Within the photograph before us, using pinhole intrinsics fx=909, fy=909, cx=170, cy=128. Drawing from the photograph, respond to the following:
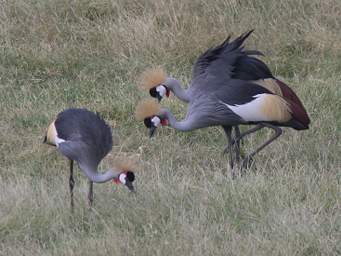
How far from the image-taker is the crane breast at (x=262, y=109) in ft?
19.0

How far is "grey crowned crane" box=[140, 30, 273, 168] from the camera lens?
19.5 feet

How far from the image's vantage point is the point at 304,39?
7957mm

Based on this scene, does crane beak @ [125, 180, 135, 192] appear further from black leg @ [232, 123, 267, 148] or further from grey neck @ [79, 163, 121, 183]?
black leg @ [232, 123, 267, 148]

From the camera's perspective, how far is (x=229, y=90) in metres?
5.84

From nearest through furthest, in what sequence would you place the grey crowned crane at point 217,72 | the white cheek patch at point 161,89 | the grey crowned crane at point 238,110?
the grey crowned crane at point 238,110 < the grey crowned crane at point 217,72 < the white cheek patch at point 161,89

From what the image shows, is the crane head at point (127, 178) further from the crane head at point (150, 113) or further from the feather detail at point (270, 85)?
the feather detail at point (270, 85)

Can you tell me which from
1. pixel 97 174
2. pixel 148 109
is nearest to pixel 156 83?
pixel 148 109

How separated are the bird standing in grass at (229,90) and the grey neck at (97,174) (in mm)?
857

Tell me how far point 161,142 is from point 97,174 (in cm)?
146

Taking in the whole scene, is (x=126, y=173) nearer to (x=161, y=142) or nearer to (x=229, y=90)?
(x=229, y=90)

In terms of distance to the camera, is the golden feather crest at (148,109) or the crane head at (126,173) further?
the golden feather crest at (148,109)

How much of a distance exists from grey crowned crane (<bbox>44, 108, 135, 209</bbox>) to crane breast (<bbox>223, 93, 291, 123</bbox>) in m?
0.91

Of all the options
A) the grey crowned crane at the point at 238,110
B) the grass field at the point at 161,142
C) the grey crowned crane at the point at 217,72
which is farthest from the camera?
the grey crowned crane at the point at 217,72

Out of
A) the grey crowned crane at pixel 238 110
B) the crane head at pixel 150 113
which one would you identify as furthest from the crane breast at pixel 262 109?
the crane head at pixel 150 113
